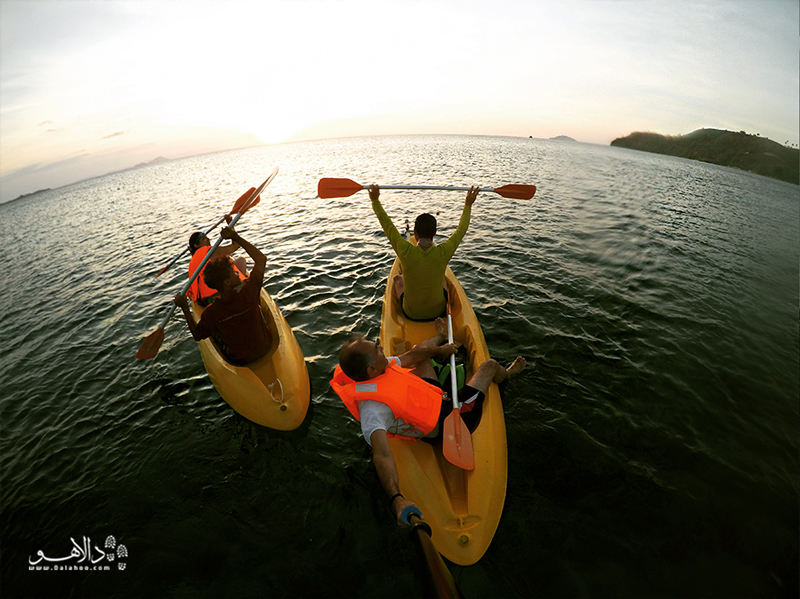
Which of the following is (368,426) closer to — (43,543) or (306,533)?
(306,533)

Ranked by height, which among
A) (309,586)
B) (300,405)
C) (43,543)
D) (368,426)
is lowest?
(43,543)

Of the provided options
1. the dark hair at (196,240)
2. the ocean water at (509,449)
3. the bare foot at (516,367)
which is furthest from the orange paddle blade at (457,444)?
the dark hair at (196,240)

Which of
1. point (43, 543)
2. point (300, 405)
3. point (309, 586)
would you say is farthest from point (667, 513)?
point (43, 543)

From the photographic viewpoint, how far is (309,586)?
2.97 m

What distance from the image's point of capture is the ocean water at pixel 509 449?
3061 millimetres

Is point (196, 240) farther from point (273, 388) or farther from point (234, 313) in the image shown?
point (273, 388)

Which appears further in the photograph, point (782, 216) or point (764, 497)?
point (782, 216)

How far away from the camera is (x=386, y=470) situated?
8.53ft

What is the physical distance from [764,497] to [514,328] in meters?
3.54

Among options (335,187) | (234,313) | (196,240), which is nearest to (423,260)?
(234,313)

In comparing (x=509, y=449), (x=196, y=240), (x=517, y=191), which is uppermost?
(x=517, y=191)

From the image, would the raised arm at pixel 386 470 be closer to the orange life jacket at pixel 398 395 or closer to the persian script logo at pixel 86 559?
the orange life jacket at pixel 398 395

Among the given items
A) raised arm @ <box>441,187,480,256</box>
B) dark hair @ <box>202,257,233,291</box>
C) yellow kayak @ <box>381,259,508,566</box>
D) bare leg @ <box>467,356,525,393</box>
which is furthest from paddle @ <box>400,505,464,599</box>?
dark hair @ <box>202,257,233,291</box>

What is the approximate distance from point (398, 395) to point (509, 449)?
76.4 inches
